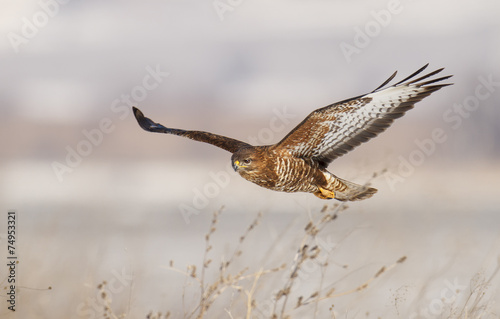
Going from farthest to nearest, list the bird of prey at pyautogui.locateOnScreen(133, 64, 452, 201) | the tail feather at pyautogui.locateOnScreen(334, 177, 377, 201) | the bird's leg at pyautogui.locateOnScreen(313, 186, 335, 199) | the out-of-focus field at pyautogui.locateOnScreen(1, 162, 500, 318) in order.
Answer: the out-of-focus field at pyautogui.locateOnScreen(1, 162, 500, 318) → the tail feather at pyautogui.locateOnScreen(334, 177, 377, 201) → the bird's leg at pyautogui.locateOnScreen(313, 186, 335, 199) → the bird of prey at pyautogui.locateOnScreen(133, 64, 452, 201)

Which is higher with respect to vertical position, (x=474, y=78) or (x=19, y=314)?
(x=474, y=78)

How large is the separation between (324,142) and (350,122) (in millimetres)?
191

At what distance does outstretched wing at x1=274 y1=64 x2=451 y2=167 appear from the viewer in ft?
15.1

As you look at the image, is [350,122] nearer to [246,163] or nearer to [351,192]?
[351,192]

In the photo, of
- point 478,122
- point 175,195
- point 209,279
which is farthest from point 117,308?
point 478,122

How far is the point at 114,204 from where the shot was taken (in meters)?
10.6

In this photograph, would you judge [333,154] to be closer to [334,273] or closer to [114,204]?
[334,273]

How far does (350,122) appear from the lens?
15.6 ft

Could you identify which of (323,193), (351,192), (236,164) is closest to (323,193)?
(323,193)

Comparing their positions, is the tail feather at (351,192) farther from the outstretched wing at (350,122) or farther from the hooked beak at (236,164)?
the hooked beak at (236,164)

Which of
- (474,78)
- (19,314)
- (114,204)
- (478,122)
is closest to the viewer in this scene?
(19,314)

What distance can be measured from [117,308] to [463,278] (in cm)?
330

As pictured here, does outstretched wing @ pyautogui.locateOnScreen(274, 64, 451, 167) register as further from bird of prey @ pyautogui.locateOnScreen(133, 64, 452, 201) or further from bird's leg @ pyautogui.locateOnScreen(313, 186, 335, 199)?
bird's leg @ pyautogui.locateOnScreen(313, 186, 335, 199)

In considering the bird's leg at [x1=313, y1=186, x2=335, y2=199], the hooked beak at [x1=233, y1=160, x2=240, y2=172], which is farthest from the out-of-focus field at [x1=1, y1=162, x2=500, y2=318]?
the hooked beak at [x1=233, y1=160, x2=240, y2=172]
